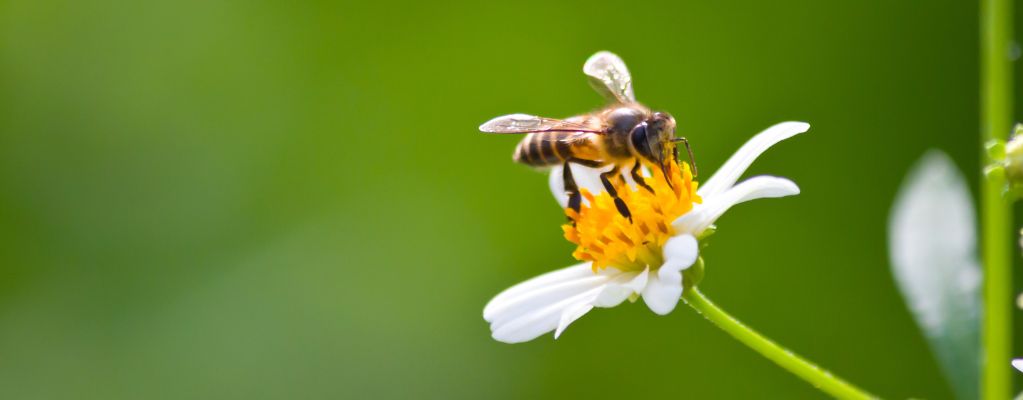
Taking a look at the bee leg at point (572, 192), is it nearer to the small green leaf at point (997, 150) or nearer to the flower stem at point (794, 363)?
the flower stem at point (794, 363)

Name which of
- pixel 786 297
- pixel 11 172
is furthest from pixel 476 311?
pixel 11 172

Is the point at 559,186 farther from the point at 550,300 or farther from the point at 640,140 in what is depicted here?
the point at 550,300

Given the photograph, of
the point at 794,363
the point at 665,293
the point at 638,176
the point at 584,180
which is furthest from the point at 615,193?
the point at 794,363

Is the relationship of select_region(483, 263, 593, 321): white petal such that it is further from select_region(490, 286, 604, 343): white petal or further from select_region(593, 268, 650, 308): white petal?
select_region(593, 268, 650, 308): white petal

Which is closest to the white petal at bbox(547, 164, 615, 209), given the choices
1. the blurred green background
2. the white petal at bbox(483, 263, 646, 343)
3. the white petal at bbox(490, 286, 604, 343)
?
the white petal at bbox(483, 263, 646, 343)

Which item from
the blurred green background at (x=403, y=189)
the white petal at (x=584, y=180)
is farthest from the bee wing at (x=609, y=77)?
the blurred green background at (x=403, y=189)

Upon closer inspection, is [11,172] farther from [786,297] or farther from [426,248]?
[786,297]
